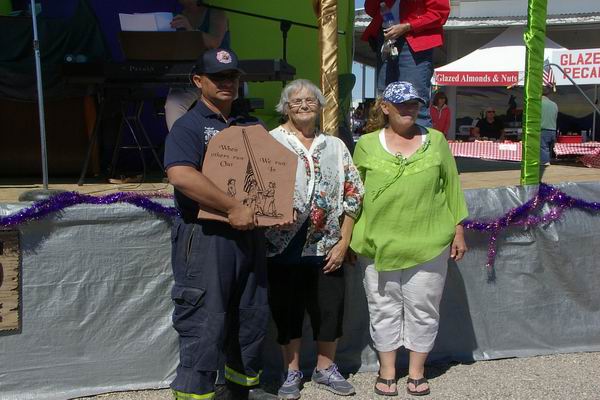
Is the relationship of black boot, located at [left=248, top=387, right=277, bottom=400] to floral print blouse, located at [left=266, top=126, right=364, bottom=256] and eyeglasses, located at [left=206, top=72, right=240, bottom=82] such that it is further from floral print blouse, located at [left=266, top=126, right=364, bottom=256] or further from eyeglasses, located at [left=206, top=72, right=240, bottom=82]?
eyeglasses, located at [left=206, top=72, right=240, bottom=82]

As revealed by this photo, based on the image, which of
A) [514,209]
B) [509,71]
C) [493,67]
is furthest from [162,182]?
[493,67]

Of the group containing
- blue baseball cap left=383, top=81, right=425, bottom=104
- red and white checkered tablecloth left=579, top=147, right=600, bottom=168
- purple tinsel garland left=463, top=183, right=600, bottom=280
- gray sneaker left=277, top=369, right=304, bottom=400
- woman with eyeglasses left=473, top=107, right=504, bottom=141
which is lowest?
gray sneaker left=277, top=369, right=304, bottom=400

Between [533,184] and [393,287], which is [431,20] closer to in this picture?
[533,184]

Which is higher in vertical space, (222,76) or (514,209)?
(222,76)

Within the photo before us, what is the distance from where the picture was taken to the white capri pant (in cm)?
374

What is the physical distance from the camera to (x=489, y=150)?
38.8 ft

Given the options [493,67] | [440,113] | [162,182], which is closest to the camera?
[162,182]

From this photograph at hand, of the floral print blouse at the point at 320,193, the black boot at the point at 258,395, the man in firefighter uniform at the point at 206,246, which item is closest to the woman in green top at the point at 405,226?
the floral print blouse at the point at 320,193

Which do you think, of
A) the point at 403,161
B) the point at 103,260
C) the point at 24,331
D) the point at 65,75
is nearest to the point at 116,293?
the point at 103,260

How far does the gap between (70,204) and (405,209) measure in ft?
5.79

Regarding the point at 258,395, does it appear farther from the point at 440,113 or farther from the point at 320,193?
the point at 440,113

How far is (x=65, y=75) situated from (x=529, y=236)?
356cm

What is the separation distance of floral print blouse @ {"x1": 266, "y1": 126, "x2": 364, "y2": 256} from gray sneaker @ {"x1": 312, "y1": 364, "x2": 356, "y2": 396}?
72cm

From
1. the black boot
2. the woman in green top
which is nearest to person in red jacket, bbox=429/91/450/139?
the woman in green top
